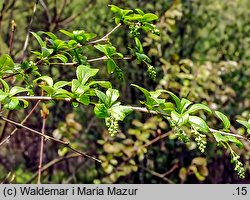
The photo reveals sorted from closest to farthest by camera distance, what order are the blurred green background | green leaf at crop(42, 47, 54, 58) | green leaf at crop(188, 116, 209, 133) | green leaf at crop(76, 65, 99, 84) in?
green leaf at crop(188, 116, 209, 133), green leaf at crop(76, 65, 99, 84), green leaf at crop(42, 47, 54, 58), the blurred green background

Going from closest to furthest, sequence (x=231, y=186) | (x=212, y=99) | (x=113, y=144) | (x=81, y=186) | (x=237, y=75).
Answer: (x=81, y=186), (x=231, y=186), (x=113, y=144), (x=212, y=99), (x=237, y=75)

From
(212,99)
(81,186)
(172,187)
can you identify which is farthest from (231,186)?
(212,99)

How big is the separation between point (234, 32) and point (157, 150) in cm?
124

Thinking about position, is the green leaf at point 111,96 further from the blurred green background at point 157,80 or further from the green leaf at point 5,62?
the blurred green background at point 157,80

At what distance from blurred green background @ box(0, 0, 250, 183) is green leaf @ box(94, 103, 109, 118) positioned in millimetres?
2446

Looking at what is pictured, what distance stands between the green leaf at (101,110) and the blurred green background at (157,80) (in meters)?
2.45

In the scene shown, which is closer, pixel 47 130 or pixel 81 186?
pixel 81 186

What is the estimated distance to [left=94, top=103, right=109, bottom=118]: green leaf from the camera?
53.1 inches

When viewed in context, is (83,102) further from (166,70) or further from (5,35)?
(5,35)

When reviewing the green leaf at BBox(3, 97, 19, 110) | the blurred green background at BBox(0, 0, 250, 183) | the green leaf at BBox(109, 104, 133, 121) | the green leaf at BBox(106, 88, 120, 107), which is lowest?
the green leaf at BBox(109, 104, 133, 121)

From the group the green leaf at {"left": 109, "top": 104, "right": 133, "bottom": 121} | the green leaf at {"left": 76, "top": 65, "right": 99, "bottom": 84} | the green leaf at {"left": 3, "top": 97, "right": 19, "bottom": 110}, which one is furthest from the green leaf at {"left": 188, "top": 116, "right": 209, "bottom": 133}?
the green leaf at {"left": 3, "top": 97, "right": 19, "bottom": 110}

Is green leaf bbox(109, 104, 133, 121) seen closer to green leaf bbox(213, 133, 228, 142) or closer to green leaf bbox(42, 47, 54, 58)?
green leaf bbox(213, 133, 228, 142)

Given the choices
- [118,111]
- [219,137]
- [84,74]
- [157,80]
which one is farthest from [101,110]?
[157,80]

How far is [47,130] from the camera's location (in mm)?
4320
